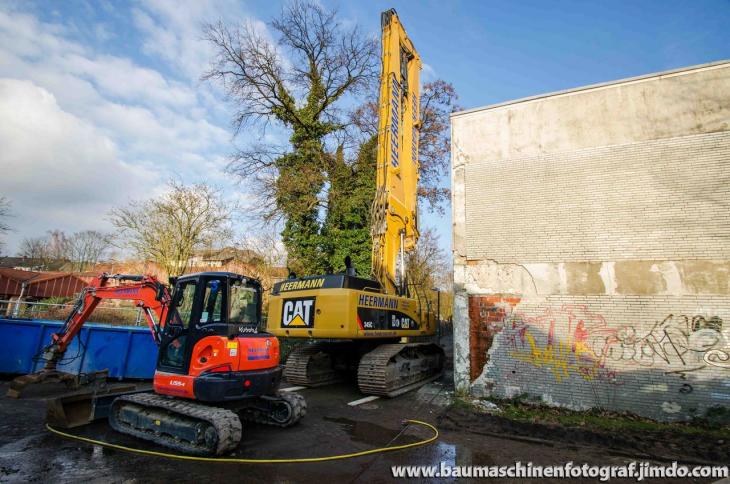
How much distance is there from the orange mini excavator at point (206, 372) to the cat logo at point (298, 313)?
1729mm

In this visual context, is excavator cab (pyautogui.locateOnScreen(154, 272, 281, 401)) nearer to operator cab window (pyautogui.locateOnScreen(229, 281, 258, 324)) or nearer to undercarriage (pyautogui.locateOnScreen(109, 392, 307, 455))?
operator cab window (pyautogui.locateOnScreen(229, 281, 258, 324))

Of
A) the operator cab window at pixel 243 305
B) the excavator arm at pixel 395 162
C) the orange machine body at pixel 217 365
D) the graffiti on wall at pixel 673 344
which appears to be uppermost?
the excavator arm at pixel 395 162

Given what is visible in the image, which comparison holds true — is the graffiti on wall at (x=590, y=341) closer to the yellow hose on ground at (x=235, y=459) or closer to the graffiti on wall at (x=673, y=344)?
the graffiti on wall at (x=673, y=344)

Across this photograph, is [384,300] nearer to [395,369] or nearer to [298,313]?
[395,369]

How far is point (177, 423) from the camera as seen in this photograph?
4977 mm

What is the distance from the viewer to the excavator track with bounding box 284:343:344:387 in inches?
359

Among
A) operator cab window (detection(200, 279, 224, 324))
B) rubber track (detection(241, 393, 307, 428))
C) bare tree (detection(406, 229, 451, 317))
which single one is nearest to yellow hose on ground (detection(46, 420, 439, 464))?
rubber track (detection(241, 393, 307, 428))

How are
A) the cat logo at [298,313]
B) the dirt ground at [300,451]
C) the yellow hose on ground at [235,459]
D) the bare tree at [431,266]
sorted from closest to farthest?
the dirt ground at [300,451] → the yellow hose on ground at [235,459] → the cat logo at [298,313] → the bare tree at [431,266]

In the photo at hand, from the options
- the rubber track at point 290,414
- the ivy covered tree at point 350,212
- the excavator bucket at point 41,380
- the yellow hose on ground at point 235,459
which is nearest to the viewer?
the yellow hose on ground at point 235,459

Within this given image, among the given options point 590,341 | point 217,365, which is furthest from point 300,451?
point 590,341

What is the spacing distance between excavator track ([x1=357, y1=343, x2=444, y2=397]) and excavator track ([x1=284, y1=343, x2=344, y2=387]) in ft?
5.22

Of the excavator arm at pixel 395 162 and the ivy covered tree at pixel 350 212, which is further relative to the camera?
the ivy covered tree at pixel 350 212

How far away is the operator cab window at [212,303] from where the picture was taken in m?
5.55

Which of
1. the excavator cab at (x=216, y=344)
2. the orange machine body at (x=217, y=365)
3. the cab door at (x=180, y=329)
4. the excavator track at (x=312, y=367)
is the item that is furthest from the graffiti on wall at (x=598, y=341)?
the cab door at (x=180, y=329)
